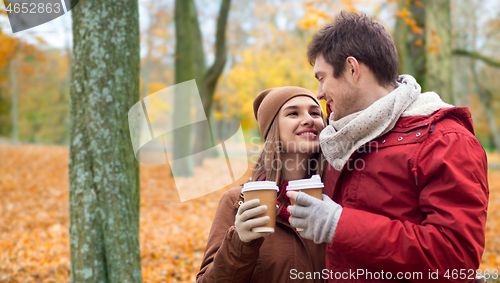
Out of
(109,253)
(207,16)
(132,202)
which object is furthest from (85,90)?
(207,16)

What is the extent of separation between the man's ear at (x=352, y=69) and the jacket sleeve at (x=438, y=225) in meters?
0.45

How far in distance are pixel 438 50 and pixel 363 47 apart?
550cm

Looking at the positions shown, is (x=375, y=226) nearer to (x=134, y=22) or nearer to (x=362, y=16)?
(x=362, y=16)

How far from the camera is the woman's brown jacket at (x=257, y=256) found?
186 centimetres

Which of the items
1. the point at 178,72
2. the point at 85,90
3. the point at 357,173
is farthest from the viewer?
the point at 178,72

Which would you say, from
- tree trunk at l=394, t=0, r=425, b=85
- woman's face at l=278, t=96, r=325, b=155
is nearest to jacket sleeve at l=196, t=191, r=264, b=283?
woman's face at l=278, t=96, r=325, b=155

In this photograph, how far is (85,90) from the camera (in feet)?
9.87

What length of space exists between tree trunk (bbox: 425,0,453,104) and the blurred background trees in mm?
17

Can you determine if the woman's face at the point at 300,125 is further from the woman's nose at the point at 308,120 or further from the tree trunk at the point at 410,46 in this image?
the tree trunk at the point at 410,46

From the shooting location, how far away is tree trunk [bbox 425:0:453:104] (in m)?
6.27

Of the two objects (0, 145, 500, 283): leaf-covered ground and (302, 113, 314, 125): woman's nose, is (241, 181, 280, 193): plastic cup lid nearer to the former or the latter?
(302, 113, 314, 125): woman's nose

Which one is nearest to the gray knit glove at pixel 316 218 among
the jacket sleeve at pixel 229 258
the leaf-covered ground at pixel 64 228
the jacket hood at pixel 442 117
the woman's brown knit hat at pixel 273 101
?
the jacket sleeve at pixel 229 258

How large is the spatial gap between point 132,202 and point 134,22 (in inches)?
62.5

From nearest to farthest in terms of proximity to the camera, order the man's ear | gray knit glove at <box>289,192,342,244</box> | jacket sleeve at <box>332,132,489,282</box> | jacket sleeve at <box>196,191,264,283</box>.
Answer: jacket sleeve at <box>332,132,489,282</box> → gray knit glove at <box>289,192,342,244</box> → the man's ear → jacket sleeve at <box>196,191,264,283</box>
